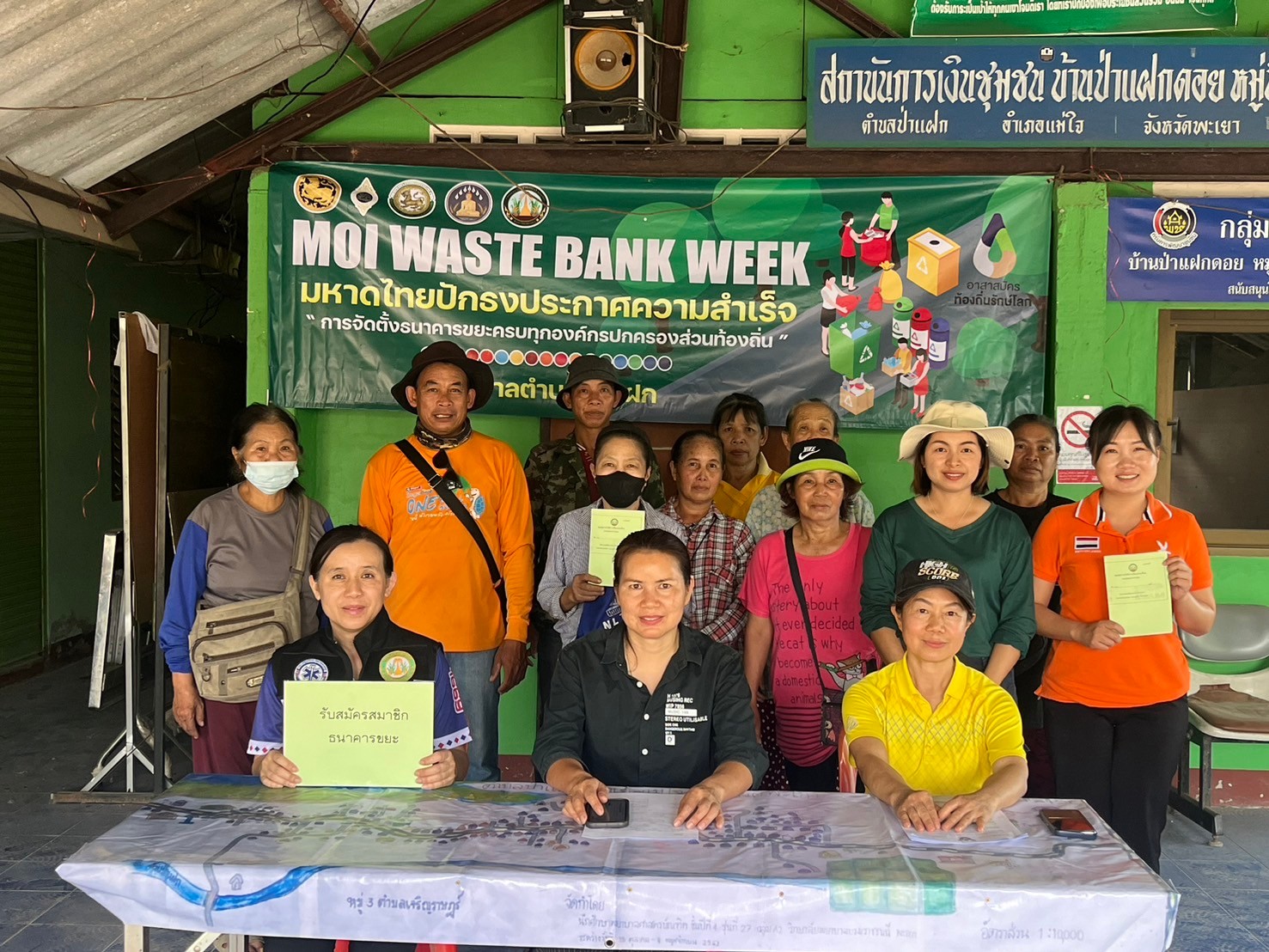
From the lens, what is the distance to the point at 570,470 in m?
3.98

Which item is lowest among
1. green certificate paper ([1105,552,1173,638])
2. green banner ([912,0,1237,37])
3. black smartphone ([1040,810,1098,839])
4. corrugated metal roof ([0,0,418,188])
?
black smartphone ([1040,810,1098,839])

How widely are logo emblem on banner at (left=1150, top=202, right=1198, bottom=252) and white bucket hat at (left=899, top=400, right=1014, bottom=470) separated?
219 cm

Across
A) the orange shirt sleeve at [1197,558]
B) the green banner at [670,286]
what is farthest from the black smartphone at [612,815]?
the green banner at [670,286]

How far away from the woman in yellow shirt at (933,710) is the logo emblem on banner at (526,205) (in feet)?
9.69

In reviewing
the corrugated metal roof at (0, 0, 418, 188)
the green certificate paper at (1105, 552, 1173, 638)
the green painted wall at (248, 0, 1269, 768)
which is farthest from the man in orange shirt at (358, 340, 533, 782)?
the green certificate paper at (1105, 552, 1173, 638)

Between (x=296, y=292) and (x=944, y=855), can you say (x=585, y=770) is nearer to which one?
(x=944, y=855)

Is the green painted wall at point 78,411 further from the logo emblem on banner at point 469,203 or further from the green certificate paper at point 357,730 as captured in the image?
the green certificate paper at point 357,730

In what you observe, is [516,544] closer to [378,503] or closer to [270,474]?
[378,503]

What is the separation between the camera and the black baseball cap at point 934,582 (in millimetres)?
2457

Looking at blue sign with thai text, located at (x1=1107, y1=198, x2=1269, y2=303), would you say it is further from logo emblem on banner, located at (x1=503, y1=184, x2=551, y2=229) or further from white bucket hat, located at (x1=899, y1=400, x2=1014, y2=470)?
logo emblem on banner, located at (x1=503, y1=184, x2=551, y2=229)

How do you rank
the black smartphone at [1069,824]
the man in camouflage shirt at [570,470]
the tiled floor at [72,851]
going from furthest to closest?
the man in camouflage shirt at [570,470]
the tiled floor at [72,851]
the black smartphone at [1069,824]

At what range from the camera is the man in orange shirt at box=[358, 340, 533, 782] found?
355 cm

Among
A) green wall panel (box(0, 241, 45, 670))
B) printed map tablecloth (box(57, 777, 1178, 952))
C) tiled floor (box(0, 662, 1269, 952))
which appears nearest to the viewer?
printed map tablecloth (box(57, 777, 1178, 952))

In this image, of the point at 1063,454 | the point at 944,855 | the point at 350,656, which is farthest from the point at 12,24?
the point at 1063,454
